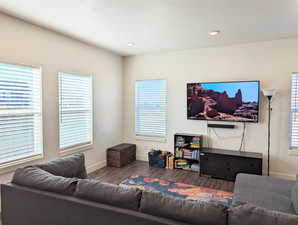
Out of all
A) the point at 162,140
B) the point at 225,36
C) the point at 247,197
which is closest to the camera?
the point at 247,197

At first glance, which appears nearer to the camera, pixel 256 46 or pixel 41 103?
pixel 41 103

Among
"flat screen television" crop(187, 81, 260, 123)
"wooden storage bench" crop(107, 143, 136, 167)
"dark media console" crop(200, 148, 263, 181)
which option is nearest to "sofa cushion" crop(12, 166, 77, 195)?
"wooden storage bench" crop(107, 143, 136, 167)

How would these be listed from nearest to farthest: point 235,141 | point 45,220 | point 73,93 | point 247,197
→ point 45,220 < point 247,197 < point 73,93 < point 235,141

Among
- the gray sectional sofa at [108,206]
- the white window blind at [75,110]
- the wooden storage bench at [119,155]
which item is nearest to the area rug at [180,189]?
the wooden storage bench at [119,155]

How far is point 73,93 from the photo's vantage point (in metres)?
3.88

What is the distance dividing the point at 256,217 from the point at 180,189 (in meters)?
2.37

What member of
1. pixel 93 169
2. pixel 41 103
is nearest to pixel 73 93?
pixel 41 103

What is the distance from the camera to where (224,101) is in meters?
4.14

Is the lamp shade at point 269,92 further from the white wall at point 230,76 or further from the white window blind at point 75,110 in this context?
the white window blind at point 75,110

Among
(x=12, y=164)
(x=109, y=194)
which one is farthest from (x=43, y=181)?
(x=12, y=164)

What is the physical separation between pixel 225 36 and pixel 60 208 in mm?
3616

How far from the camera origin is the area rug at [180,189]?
10.4ft

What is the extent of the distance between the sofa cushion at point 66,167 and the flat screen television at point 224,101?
2731 mm

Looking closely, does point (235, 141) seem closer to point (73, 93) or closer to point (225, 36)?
point (225, 36)
